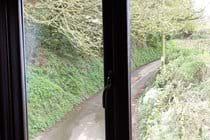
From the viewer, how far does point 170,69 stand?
171 centimetres

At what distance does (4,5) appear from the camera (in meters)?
2.22

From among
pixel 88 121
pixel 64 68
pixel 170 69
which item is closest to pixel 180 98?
pixel 170 69

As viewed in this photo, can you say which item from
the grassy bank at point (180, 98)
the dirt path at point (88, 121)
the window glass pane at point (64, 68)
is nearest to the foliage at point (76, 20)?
the window glass pane at point (64, 68)

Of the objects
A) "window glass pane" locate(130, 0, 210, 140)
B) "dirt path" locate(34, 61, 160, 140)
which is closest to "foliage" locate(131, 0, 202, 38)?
"window glass pane" locate(130, 0, 210, 140)

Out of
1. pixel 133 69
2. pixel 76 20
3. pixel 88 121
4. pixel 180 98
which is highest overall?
pixel 76 20

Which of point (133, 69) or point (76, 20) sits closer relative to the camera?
point (133, 69)

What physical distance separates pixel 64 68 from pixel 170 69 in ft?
2.07

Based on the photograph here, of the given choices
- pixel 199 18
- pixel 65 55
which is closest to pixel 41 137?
pixel 65 55

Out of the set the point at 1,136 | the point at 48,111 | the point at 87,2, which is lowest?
the point at 1,136

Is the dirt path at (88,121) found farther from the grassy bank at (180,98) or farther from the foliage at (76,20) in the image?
the foliage at (76,20)

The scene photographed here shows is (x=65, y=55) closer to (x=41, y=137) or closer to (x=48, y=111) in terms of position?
(x=48, y=111)

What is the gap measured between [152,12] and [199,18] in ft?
0.76

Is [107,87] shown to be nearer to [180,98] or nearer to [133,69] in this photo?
[133,69]

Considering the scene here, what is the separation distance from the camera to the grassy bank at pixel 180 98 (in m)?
1.62
